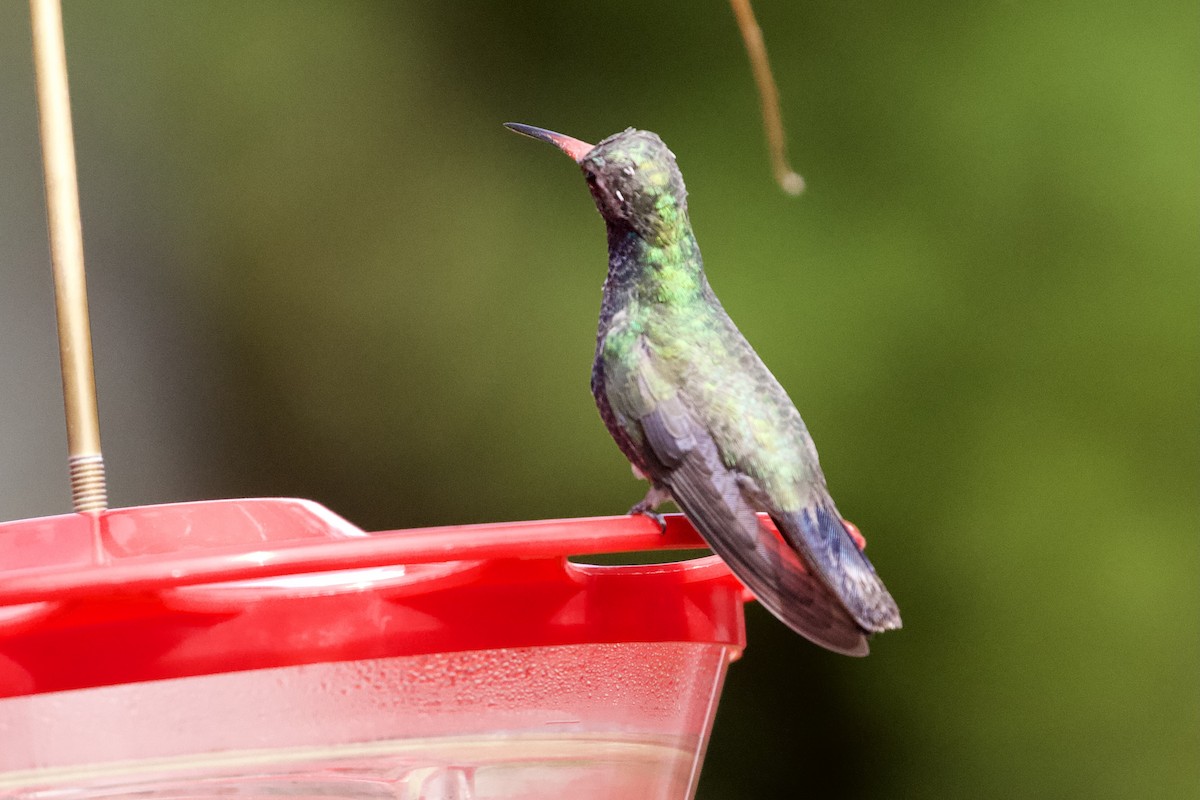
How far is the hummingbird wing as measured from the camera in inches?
48.6

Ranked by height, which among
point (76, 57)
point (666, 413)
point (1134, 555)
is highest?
point (76, 57)

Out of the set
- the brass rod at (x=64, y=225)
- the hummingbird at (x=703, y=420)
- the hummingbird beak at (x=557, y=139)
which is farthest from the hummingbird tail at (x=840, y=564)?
the brass rod at (x=64, y=225)

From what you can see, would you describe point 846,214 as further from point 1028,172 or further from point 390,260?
point 390,260

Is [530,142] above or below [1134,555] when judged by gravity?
above

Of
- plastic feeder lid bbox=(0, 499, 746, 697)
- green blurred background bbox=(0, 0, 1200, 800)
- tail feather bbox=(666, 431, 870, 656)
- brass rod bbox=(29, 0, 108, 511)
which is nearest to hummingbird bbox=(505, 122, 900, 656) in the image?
tail feather bbox=(666, 431, 870, 656)

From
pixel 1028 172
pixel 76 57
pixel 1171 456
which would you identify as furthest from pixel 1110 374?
pixel 76 57

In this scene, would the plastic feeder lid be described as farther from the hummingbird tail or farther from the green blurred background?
the green blurred background

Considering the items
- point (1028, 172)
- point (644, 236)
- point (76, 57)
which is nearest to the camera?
point (644, 236)

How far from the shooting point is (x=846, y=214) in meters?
3.52

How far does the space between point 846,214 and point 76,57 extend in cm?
288

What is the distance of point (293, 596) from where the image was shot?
103 centimetres

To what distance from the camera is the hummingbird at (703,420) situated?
1.26 metres

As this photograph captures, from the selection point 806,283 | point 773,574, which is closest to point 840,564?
point 773,574

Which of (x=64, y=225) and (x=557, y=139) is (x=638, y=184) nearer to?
(x=557, y=139)
